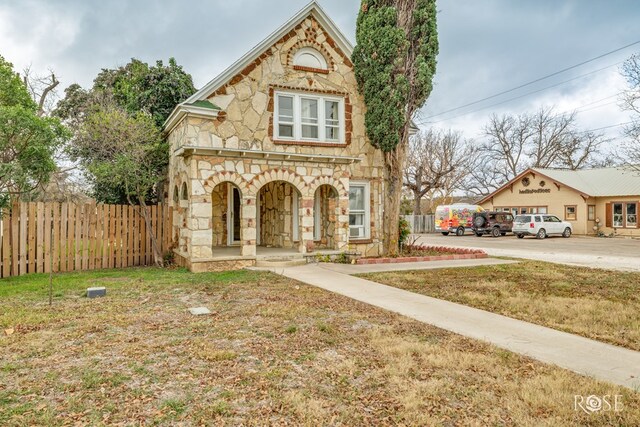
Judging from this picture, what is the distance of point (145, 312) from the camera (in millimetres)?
6629

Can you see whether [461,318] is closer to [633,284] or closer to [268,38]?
[633,284]

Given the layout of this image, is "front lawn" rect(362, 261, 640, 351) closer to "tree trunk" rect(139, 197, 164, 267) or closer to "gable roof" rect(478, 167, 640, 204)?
"tree trunk" rect(139, 197, 164, 267)

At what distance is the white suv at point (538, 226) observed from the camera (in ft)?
91.6

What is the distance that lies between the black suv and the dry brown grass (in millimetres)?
26366

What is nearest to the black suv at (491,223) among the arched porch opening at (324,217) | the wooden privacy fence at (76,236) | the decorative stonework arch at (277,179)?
the arched porch opening at (324,217)

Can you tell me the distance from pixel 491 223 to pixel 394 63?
2091cm

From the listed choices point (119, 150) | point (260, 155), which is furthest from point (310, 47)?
point (119, 150)

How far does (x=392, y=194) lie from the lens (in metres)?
14.3

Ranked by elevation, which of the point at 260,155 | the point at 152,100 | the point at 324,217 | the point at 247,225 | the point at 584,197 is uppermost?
the point at 152,100

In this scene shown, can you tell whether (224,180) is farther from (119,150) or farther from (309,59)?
(309,59)

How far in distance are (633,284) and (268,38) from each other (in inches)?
457

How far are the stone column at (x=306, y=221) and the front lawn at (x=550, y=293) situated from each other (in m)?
2.92

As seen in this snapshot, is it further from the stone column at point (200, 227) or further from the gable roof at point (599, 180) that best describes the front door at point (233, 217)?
the gable roof at point (599, 180)

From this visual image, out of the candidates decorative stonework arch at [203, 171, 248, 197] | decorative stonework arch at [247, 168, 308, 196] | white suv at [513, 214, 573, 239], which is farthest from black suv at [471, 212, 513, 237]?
decorative stonework arch at [203, 171, 248, 197]
